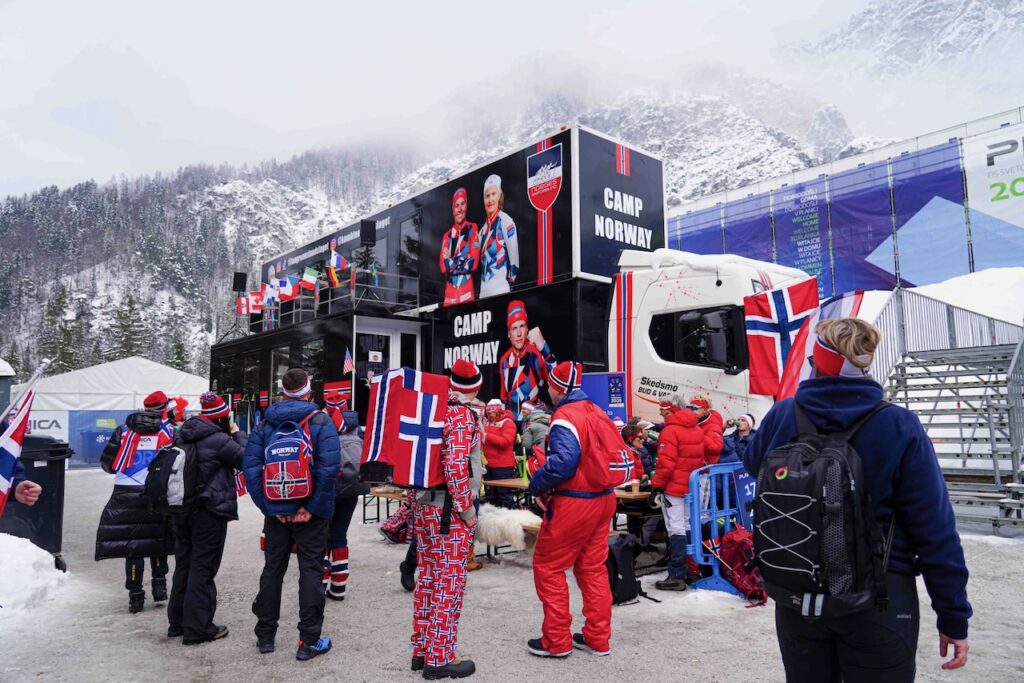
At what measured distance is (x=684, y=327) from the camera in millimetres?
8719

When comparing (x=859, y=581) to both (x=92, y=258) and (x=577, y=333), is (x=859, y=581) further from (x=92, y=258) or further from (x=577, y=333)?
(x=92, y=258)

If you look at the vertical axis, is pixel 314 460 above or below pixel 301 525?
above

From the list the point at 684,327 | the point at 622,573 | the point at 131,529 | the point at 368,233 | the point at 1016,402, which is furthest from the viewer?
the point at 368,233

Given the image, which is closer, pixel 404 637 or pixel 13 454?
pixel 13 454

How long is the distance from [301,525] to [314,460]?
1.38 ft

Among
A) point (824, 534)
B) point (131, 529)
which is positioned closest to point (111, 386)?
point (131, 529)

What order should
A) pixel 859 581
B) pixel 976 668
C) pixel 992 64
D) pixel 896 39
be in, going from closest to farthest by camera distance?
1. pixel 859 581
2. pixel 976 668
3. pixel 992 64
4. pixel 896 39

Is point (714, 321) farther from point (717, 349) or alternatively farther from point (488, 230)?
point (488, 230)

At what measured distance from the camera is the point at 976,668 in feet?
12.6

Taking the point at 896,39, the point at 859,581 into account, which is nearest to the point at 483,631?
the point at 859,581

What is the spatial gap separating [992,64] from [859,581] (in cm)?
12086

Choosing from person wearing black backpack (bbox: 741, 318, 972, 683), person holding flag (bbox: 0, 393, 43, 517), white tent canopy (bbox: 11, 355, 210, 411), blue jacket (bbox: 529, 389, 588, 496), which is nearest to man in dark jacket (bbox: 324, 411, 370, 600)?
blue jacket (bbox: 529, 389, 588, 496)

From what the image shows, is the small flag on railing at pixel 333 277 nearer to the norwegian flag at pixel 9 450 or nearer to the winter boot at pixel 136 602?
the winter boot at pixel 136 602

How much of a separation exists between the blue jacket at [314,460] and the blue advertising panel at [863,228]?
2181 cm
